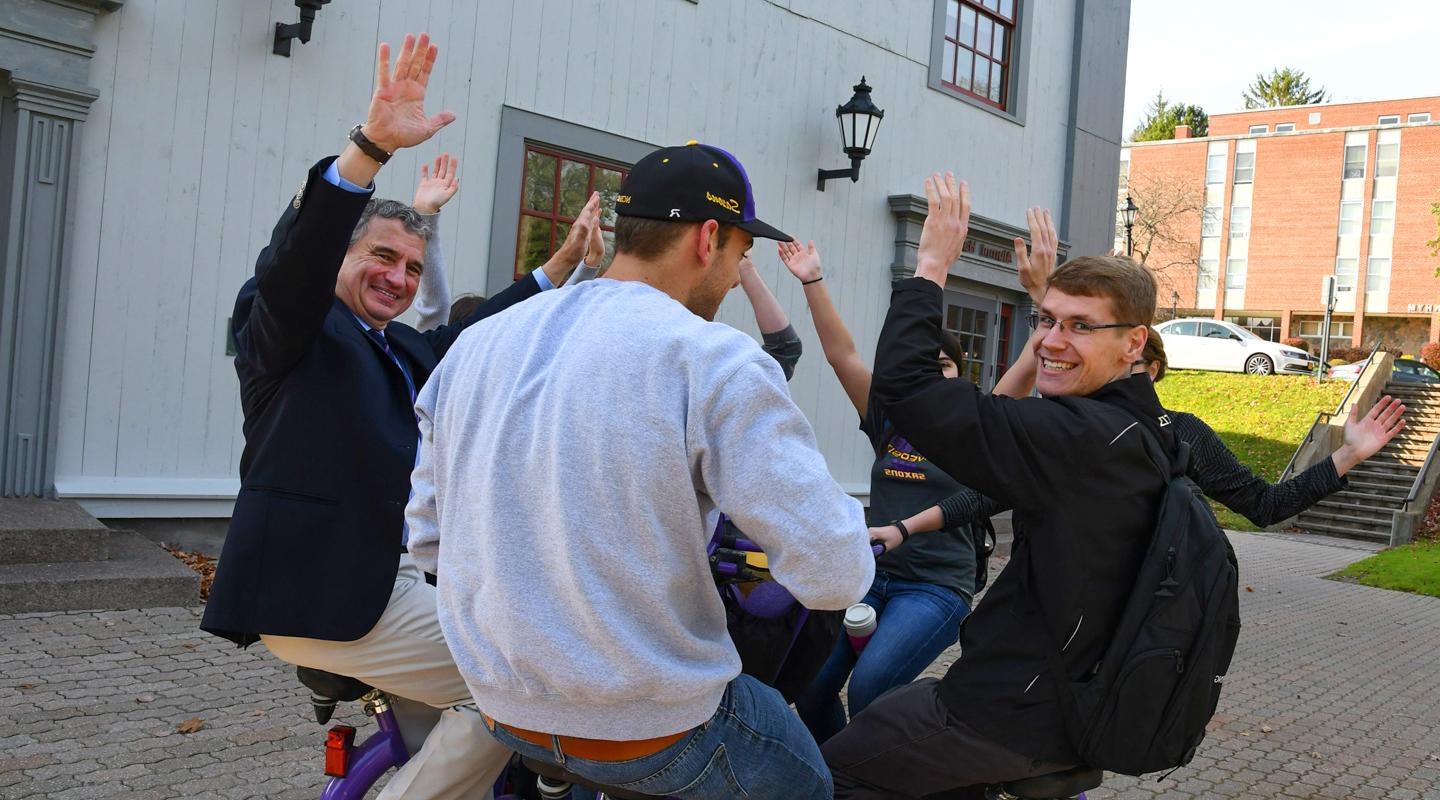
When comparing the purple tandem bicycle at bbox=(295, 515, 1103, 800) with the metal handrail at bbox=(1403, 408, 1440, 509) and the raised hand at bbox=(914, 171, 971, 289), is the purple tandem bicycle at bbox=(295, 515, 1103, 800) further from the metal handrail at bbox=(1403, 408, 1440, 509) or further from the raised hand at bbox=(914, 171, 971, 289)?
the metal handrail at bbox=(1403, 408, 1440, 509)

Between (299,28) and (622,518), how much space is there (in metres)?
6.63

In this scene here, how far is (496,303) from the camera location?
3.41 metres

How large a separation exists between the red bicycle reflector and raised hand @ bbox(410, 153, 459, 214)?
1.48 meters

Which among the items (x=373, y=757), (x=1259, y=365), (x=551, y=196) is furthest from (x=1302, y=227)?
(x=373, y=757)

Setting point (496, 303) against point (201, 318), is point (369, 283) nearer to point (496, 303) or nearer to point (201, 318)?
point (496, 303)

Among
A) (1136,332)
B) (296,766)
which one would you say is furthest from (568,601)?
(296,766)

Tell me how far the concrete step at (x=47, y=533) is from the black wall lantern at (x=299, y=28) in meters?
3.23

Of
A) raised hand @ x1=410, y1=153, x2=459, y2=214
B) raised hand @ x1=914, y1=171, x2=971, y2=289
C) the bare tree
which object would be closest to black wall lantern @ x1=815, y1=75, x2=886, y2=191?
raised hand @ x1=410, y1=153, x2=459, y2=214

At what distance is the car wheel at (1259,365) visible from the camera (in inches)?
1331

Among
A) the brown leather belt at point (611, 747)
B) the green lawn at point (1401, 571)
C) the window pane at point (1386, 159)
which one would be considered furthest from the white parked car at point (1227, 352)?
the brown leather belt at point (611, 747)

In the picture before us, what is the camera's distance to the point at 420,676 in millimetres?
2586

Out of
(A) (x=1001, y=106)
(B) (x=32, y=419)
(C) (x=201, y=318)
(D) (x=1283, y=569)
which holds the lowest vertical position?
(D) (x=1283, y=569)

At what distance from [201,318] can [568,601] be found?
6.50 metres

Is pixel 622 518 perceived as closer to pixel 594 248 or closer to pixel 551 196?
Answer: pixel 594 248
